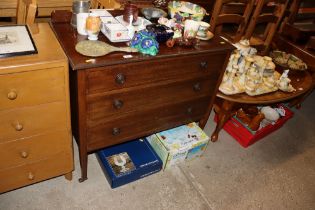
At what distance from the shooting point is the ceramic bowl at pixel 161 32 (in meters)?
1.66

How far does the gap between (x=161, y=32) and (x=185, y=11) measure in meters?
0.52

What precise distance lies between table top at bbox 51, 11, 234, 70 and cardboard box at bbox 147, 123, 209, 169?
75cm

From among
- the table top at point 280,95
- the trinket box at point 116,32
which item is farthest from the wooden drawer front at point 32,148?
the table top at point 280,95

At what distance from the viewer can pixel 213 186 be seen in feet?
6.98

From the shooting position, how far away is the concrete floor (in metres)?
1.86

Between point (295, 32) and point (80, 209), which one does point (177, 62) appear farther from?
point (295, 32)

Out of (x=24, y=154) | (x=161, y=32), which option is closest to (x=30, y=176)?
(x=24, y=154)

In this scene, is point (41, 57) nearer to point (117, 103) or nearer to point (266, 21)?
point (117, 103)

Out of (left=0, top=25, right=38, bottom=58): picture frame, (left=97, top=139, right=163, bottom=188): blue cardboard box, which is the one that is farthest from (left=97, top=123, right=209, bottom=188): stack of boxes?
(left=0, top=25, right=38, bottom=58): picture frame

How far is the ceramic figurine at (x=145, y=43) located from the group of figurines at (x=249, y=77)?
0.91 meters

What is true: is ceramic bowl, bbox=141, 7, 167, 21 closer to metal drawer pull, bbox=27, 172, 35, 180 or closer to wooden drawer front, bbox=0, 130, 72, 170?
wooden drawer front, bbox=0, 130, 72, 170

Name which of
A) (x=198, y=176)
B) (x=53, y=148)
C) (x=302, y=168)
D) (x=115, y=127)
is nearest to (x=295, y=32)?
(x=302, y=168)

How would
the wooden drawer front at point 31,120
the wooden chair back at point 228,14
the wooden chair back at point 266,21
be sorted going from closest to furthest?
1. the wooden drawer front at point 31,120
2. the wooden chair back at point 228,14
3. the wooden chair back at point 266,21

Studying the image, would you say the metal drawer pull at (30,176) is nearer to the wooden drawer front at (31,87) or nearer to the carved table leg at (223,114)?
the wooden drawer front at (31,87)
